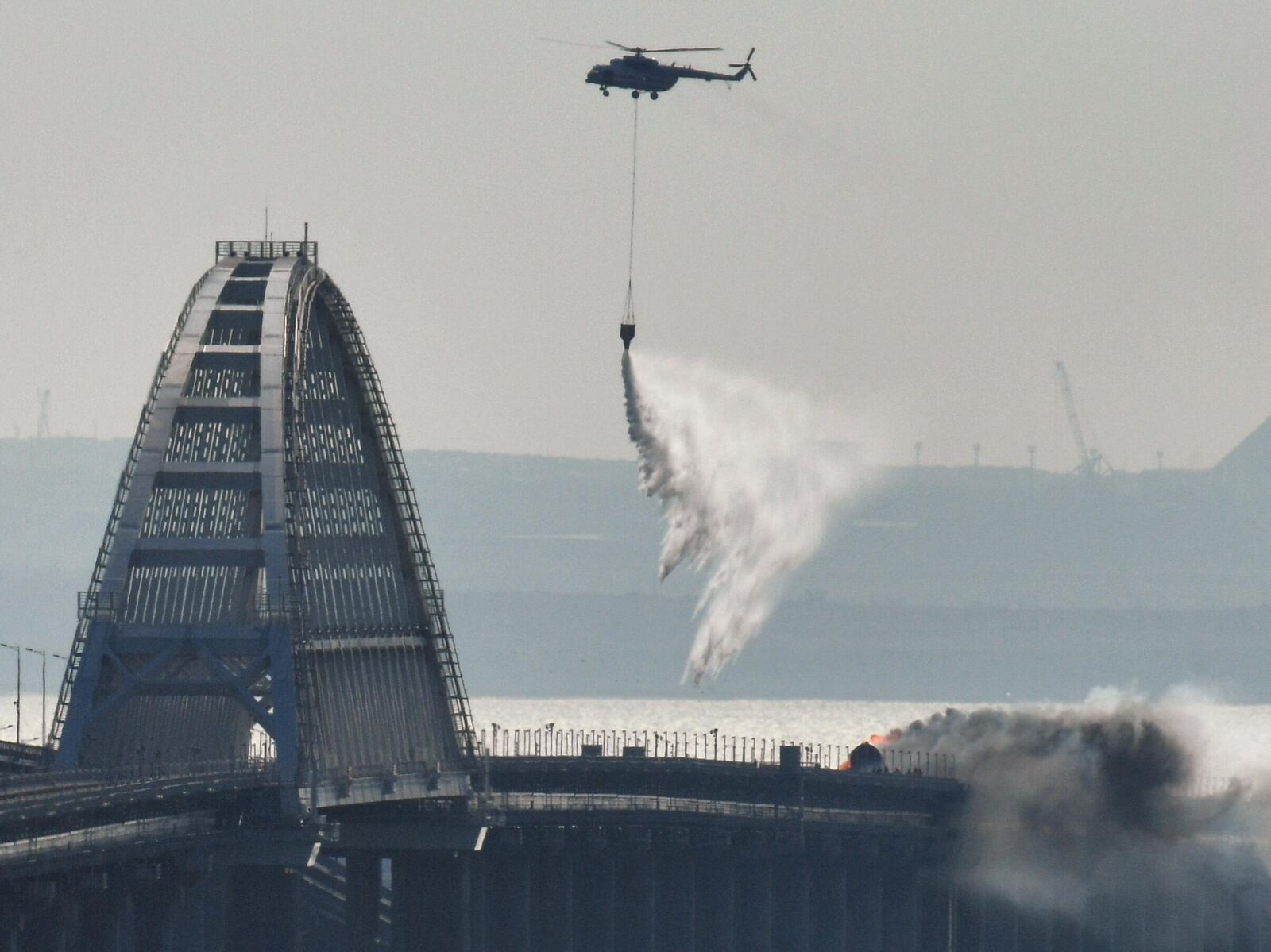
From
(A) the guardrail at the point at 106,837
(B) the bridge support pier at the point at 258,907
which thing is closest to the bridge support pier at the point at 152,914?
(A) the guardrail at the point at 106,837

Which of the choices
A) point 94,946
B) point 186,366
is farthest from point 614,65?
point 94,946

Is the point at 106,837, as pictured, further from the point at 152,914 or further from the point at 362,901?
the point at 362,901

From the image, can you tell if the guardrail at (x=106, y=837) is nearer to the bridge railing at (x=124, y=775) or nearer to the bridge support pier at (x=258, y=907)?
the bridge railing at (x=124, y=775)

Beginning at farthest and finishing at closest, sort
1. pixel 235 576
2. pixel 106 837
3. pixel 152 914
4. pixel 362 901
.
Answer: pixel 235 576
pixel 362 901
pixel 152 914
pixel 106 837

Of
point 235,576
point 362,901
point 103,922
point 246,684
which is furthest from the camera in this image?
point 235,576

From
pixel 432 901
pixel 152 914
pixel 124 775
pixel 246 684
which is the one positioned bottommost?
pixel 152 914

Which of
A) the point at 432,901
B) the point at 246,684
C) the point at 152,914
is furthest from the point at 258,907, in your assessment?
the point at 432,901

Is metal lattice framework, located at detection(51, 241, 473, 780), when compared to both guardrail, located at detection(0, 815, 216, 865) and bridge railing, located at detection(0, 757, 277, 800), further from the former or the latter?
guardrail, located at detection(0, 815, 216, 865)

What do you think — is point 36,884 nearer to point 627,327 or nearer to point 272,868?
point 272,868
